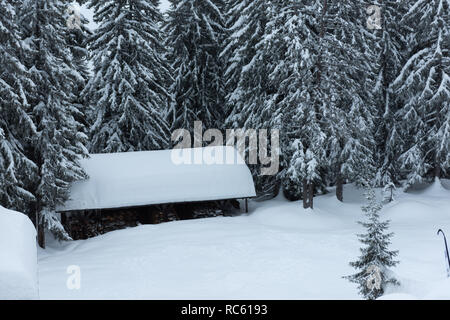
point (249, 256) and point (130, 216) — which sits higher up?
point (249, 256)

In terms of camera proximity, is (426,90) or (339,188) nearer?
(426,90)

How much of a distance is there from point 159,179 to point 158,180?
3.0 inches

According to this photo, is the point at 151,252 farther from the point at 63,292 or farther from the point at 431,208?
the point at 431,208

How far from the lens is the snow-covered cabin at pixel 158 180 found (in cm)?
2038

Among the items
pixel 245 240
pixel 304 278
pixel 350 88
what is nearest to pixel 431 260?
pixel 304 278

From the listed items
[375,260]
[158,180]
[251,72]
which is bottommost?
[158,180]

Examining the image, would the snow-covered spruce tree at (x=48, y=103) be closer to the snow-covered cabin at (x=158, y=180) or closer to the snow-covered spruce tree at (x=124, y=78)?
the snow-covered cabin at (x=158, y=180)

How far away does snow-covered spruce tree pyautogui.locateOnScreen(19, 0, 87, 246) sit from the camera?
57.6 ft

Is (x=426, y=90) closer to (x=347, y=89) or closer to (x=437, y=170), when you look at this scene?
(x=347, y=89)

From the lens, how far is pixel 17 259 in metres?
6.29

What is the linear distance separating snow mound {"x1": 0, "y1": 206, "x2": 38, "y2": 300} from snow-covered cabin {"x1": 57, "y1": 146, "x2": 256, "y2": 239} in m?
11.9

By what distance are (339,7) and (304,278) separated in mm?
14360

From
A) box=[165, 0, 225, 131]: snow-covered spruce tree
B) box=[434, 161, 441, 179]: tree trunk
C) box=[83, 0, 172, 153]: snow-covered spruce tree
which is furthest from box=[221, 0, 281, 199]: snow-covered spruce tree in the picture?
box=[434, 161, 441, 179]: tree trunk

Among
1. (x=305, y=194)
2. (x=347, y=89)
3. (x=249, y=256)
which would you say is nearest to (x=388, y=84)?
(x=347, y=89)
